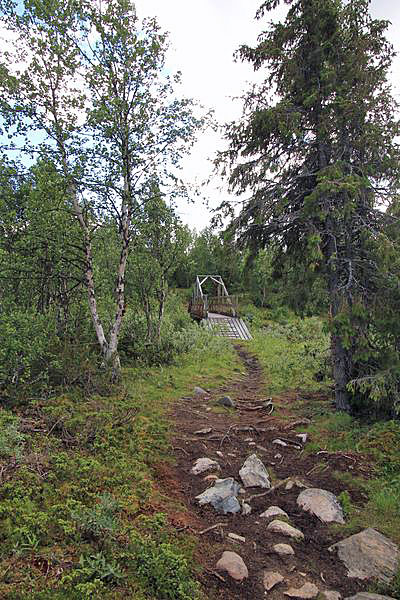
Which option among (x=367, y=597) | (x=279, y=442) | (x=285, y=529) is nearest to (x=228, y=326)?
(x=279, y=442)

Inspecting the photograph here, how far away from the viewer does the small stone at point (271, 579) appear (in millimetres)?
3272

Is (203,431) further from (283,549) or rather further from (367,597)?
(367,597)

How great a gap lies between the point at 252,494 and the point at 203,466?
2.99ft

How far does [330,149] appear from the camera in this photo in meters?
7.91

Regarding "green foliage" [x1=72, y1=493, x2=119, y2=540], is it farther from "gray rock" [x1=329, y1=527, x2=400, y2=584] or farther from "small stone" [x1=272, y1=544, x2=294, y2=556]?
"gray rock" [x1=329, y1=527, x2=400, y2=584]

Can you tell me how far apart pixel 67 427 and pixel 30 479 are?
157 cm

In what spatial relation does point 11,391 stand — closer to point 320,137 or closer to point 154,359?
point 154,359

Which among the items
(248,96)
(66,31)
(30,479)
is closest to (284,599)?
(30,479)

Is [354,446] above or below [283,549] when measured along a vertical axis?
above

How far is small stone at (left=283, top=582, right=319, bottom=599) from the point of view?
317cm

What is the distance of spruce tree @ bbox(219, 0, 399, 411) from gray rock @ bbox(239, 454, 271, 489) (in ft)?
8.18

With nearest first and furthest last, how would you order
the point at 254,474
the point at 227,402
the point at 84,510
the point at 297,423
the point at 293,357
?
the point at 84,510, the point at 254,474, the point at 297,423, the point at 227,402, the point at 293,357

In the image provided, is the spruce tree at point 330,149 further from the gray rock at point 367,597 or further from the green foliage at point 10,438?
the green foliage at point 10,438

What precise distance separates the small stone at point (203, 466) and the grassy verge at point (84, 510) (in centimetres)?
61
